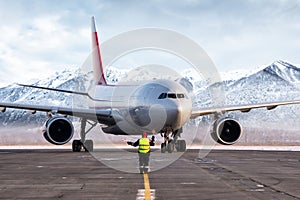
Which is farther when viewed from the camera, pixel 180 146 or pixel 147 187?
pixel 180 146

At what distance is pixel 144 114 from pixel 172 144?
155 inches

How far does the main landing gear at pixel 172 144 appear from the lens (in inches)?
1003

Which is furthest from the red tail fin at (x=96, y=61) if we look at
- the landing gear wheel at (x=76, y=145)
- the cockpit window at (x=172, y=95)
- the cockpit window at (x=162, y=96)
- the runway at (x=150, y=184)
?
the runway at (x=150, y=184)

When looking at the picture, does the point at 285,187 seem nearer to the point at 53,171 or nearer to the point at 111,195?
the point at 111,195

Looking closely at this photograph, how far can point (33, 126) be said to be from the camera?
5406cm

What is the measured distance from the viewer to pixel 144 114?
80.7ft

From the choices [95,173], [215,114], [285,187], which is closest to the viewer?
[285,187]

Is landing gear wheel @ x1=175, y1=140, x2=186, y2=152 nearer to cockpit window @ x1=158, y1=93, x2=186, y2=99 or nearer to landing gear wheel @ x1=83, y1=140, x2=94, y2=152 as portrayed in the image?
landing gear wheel @ x1=83, y1=140, x2=94, y2=152

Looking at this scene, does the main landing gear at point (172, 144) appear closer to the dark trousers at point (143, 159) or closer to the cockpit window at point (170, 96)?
the cockpit window at point (170, 96)

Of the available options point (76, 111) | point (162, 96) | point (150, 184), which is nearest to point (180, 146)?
point (162, 96)

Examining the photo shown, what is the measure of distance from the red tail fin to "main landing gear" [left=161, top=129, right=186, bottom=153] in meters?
11.9

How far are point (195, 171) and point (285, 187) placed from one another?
4.67 m

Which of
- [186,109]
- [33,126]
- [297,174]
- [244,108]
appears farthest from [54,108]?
[33,126]

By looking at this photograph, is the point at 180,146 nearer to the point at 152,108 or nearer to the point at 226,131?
the point at 226,131
